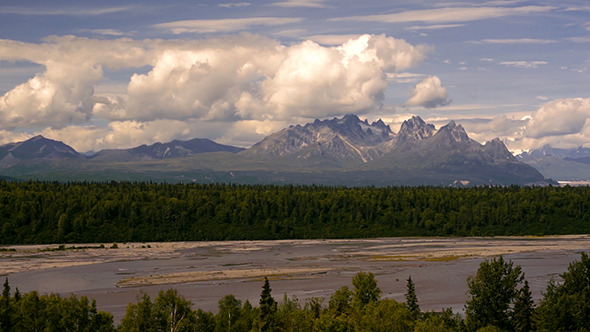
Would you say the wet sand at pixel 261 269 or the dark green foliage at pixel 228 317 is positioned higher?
the dark green foliage at pixel 228 317

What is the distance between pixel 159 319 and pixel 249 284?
54697mm

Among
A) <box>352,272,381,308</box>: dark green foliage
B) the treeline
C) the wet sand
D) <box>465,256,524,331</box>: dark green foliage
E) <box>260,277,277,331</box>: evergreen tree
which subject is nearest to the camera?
the treeline

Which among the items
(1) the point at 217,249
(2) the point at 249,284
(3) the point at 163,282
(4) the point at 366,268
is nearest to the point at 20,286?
(3) the point at 163,282

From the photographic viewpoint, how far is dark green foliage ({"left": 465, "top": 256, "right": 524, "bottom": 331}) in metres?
66.1

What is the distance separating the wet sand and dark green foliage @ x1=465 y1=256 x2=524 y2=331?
1123 inches

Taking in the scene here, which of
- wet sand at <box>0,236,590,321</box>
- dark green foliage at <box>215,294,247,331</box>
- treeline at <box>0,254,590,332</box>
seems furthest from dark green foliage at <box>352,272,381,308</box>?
wet sand at <box>0,236,590,321</box>

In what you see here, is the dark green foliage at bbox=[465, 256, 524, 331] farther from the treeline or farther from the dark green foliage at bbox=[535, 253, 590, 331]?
the dark green foliage at bbox=[535, 253, 590, 331]

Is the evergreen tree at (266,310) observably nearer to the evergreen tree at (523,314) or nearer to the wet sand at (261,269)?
the evergreen tree at (523,314)

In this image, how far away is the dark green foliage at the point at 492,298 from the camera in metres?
66.1

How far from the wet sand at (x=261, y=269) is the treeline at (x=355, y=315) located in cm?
2772

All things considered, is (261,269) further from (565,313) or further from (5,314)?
(565,313)

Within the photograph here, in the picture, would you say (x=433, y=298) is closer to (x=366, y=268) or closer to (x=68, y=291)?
(x=366, y=268)

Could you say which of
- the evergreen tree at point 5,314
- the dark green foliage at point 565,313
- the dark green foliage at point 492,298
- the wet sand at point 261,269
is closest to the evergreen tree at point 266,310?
the dark green foliage at point 492,298

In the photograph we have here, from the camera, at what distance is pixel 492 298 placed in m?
66.6
